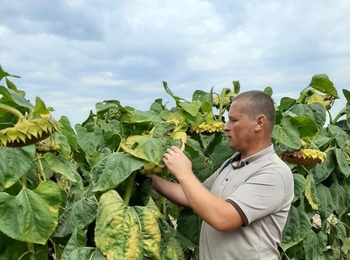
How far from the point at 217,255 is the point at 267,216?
9.0 inches

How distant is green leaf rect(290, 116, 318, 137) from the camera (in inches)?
103

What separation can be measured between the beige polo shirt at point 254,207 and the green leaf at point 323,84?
3.32ft

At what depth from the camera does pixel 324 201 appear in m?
3.51

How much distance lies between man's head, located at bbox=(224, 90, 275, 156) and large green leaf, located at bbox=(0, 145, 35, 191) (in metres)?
0.75

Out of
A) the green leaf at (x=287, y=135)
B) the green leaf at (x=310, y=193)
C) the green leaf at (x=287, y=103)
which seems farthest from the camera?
the green leaf at (x=287, y=103)

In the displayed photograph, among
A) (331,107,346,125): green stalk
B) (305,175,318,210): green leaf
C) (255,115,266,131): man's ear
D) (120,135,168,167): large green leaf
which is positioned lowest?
(305,175,318,210): green leaf

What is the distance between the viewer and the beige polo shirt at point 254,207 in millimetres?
2049

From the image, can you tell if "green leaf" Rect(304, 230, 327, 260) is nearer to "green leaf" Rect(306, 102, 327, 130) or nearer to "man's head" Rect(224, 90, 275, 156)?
"green leaf" Rect(306, 102, 327, 130)

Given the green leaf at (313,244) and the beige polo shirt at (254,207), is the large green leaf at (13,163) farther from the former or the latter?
the green leaf at (313,244)

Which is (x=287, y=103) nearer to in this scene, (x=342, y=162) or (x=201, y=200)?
(x=342, y=162)

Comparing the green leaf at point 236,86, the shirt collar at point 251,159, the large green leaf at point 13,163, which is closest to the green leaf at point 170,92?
the shirt collar at point 251,159

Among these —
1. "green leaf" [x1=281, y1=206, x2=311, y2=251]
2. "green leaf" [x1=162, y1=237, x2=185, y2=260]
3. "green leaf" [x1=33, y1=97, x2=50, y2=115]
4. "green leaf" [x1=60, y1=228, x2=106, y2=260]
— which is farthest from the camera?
"green leaf" [x1=281, y1=206, x2=311, y2=251]

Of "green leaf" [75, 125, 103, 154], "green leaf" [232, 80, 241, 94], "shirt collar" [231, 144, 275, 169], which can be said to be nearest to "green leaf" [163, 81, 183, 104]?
"shirt collar" [231, 144, 275, 169]

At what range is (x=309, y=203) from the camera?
309 centimetres
